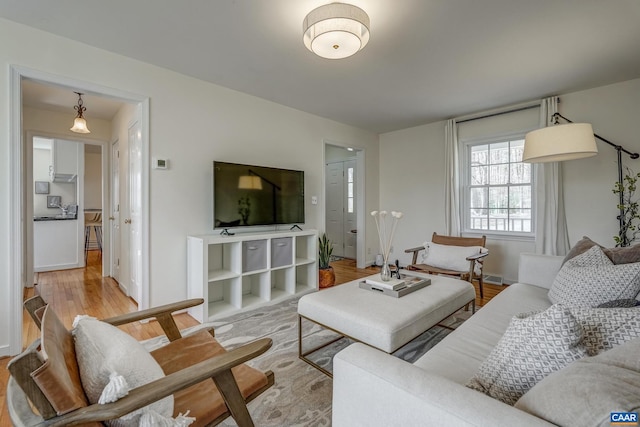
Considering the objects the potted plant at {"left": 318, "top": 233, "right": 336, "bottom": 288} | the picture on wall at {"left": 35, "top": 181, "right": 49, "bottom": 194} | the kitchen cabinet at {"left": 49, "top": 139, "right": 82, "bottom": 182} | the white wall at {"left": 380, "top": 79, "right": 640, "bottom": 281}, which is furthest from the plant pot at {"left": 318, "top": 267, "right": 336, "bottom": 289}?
the picture on wall at {"left": 35, "top": 181, "right": 49, "bottom": 194}

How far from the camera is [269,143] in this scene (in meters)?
3.78

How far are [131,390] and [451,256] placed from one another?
329 centimetres

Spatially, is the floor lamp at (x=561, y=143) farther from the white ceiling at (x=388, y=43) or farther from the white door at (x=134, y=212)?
the white door at (x=134, y=212)

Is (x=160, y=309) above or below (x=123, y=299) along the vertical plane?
above

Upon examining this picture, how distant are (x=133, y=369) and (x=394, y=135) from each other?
16.9 ft

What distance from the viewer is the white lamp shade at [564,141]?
7.96 feet

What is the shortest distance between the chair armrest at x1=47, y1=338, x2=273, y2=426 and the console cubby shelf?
1.91 meters

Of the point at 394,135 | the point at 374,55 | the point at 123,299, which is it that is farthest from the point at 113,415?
the point at 394,135

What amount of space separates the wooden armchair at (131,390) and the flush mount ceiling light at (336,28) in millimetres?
1881

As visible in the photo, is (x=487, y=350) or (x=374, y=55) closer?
(x=487, y=350)

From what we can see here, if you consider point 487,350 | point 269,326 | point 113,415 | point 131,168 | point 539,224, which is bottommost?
point 269,326

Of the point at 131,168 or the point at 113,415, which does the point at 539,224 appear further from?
the point at 131,168

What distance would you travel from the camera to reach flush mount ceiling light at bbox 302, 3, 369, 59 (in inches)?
72.3

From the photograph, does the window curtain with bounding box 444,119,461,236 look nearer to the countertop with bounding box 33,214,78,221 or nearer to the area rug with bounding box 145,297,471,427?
the area rug with bounding box 145,297,471,427
